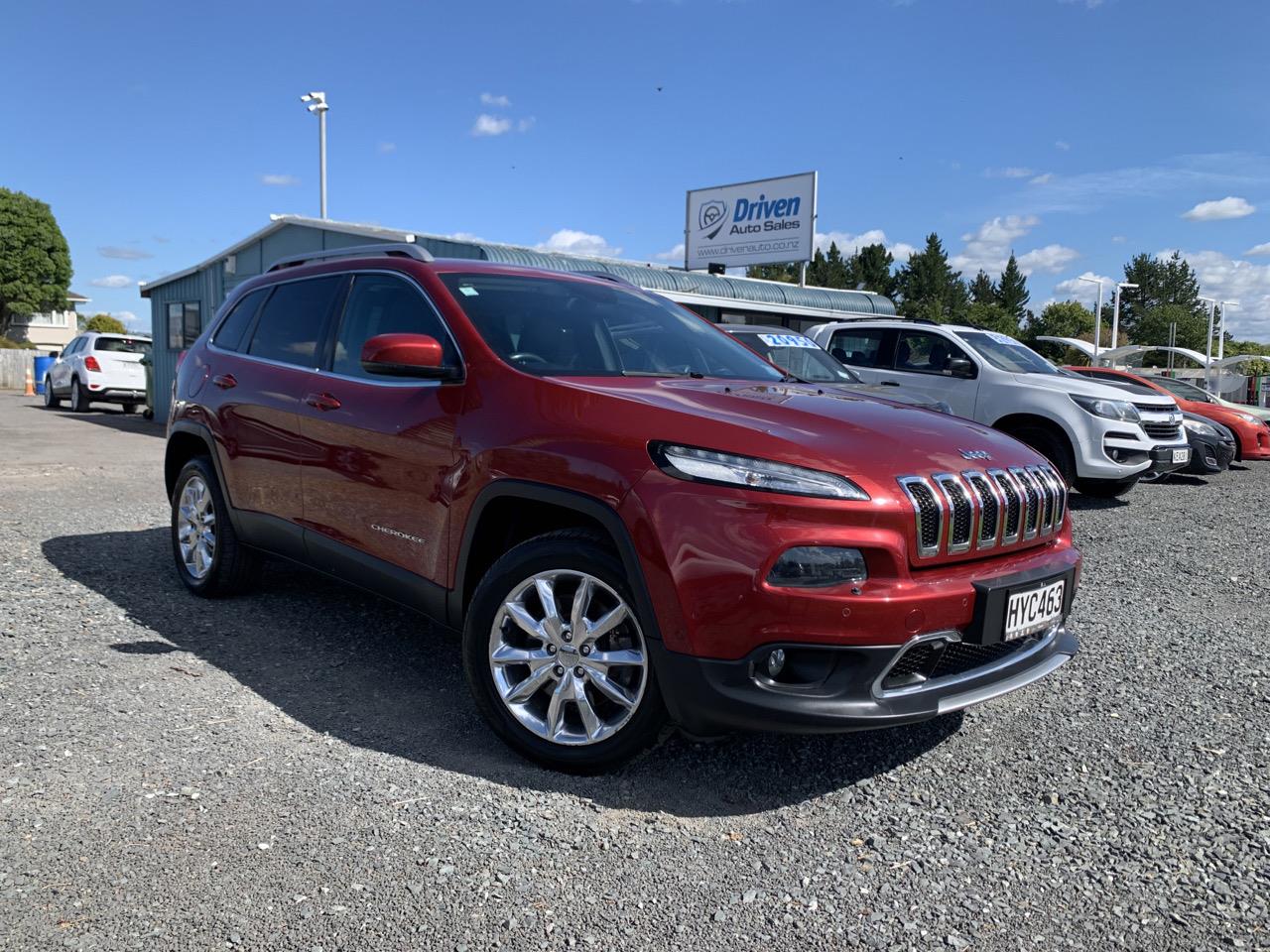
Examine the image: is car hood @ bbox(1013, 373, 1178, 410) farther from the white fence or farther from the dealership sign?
the white fence

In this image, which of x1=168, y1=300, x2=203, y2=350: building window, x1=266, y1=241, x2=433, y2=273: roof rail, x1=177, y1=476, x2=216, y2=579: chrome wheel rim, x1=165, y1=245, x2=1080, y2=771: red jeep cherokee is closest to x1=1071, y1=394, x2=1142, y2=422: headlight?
x1=165, y1=245, x2=1080, y2=771: red jeep cherokee

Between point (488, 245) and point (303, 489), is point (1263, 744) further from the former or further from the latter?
point (488, 245)

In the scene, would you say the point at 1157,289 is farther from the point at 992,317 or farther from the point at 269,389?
the point at 269,389

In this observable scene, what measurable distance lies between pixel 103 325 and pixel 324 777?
8142 cm

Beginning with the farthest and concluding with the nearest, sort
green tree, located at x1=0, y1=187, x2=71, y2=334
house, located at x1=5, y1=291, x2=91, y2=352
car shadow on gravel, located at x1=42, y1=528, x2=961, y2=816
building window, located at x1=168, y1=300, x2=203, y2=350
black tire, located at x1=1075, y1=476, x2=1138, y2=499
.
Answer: house, located at x1=5, y1=291, x2=91, y2=352, green tree, located at x1=0, y1=187, x2=71, y2=334, building window, located at x1=168, y1=300, x2=203, y2=350, black tire, located at x1=1075, y1=476, x2=1138, y2=499, car shadow on gravel, located at x1=42, y1=528, x2=961, y2=816

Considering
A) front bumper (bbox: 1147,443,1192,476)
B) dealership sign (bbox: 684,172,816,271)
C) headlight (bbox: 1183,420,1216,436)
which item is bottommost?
front bumper (bbox: 1147,443,1192,476)

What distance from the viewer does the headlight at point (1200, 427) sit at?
39.6 ft

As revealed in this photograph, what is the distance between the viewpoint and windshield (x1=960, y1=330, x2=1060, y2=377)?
9.79m

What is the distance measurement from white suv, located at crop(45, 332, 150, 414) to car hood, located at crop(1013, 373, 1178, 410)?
17884 mm

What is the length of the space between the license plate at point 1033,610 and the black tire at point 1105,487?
6979 mm

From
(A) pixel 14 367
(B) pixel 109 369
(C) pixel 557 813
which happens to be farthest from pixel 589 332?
(A) pixel 14 367

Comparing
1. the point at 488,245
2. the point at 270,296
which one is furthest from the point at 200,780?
the point at 488,245

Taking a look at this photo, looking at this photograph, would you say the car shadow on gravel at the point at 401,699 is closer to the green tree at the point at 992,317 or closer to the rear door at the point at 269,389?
the rear door at the point at 269,389

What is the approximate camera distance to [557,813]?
286cm
